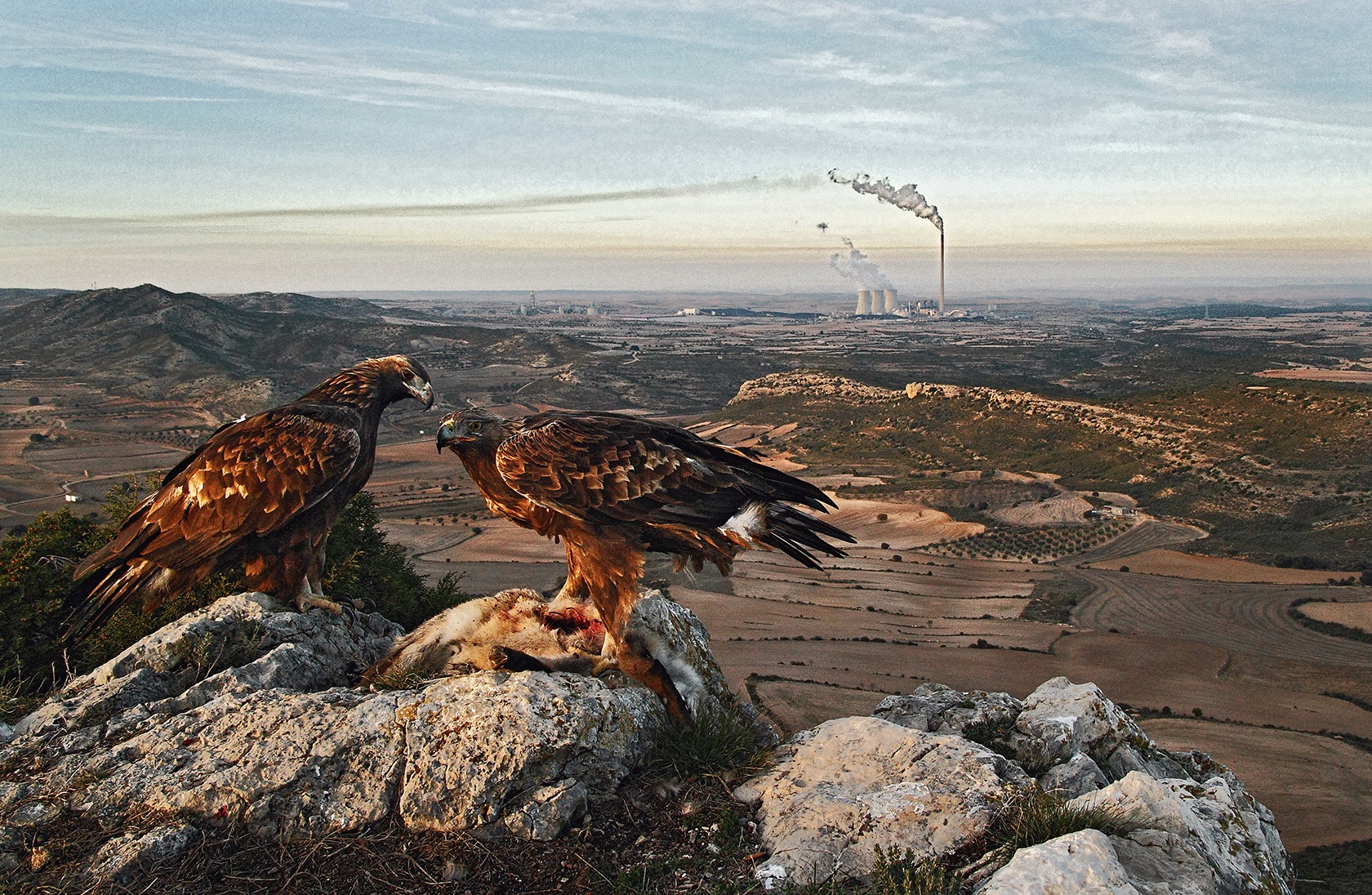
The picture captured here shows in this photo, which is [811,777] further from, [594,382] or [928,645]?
[594,382]

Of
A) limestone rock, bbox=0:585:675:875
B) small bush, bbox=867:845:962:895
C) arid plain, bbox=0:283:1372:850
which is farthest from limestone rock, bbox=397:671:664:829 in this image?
arid plain, bbox=0:283:1372:850

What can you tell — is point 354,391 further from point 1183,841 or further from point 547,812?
point 1183,841

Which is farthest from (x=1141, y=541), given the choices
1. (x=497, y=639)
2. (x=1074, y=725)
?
(x=497, y=639)

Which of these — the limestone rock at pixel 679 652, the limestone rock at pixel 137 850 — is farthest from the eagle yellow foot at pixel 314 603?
the limestone rock at pixel 137 850

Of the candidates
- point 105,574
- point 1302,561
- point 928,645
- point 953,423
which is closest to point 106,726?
point 105,574

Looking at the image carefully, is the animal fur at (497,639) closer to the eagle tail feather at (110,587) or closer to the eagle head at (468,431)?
the eagle head at (468,431)
